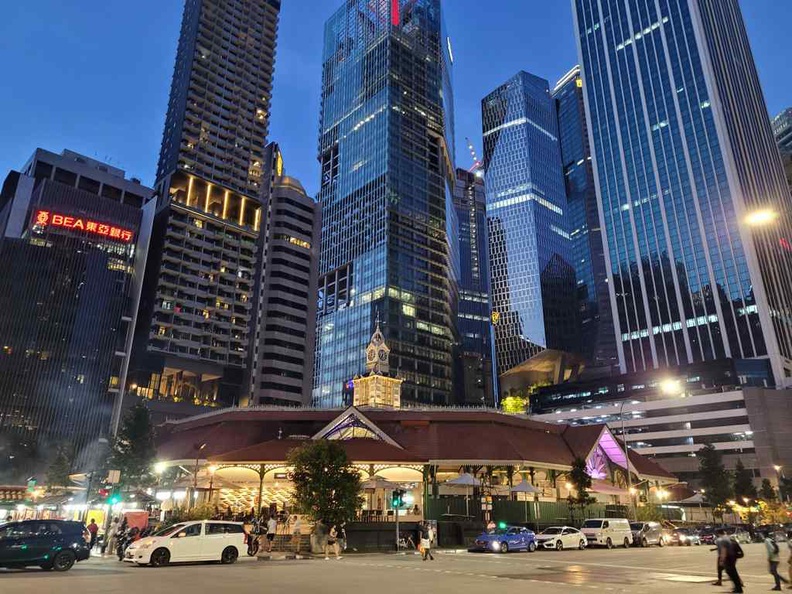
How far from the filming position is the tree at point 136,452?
51.5 metres

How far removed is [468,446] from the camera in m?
48.9

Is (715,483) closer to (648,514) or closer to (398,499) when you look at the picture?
(648,514)

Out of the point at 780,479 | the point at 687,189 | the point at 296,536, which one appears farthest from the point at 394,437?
the point at 687,189

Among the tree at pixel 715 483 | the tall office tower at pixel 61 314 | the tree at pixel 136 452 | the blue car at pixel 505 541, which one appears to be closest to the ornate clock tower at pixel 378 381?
the tree at pixel 136 452

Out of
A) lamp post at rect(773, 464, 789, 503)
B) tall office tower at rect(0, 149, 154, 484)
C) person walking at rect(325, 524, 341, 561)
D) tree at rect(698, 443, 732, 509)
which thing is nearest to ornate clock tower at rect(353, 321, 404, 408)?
tall office tower at rect(0, 149, 154, 484)

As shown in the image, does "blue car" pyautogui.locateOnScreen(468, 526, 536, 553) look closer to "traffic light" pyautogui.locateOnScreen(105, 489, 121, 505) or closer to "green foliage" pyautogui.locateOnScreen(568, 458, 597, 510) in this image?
"green foliage" pyautogui.locateOnScreen(568, 458, 597, 510)

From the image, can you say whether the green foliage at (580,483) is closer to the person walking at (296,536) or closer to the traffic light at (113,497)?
the person walking at (296,536)

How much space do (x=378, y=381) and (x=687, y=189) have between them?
122 meters

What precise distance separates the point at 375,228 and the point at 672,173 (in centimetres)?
8742

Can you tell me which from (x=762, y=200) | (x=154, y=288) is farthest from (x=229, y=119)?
(x=762, y=200)

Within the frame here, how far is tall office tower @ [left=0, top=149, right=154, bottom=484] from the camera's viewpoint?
98.5m

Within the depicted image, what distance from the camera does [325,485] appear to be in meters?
33.9

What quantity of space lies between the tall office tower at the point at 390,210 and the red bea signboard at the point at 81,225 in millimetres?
63479

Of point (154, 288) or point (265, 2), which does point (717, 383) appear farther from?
point (265, 2)
